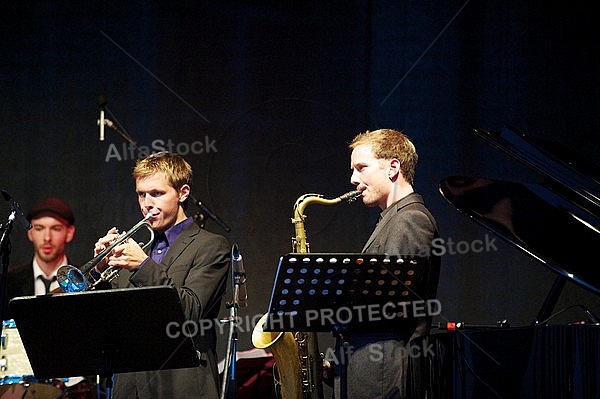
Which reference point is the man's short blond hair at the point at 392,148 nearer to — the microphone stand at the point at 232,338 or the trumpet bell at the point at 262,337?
the microphone stand at the point at 232,338

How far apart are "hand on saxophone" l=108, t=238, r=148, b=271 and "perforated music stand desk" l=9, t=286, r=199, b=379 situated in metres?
0.43

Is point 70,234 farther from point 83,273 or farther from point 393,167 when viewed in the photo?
point 393,167

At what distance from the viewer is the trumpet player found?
3525 mm

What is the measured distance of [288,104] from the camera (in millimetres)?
5797

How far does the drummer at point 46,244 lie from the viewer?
5.52 m

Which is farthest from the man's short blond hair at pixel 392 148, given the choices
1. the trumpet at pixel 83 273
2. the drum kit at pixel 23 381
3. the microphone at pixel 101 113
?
the drum kit at pixel 23 381

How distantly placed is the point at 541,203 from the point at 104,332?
200cm

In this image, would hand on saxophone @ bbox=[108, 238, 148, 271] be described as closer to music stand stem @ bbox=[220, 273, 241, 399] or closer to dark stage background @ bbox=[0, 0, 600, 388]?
music stand stem @ bbox=[220, 273, 241, 399]

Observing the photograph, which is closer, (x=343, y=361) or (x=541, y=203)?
(x=343, y=361)

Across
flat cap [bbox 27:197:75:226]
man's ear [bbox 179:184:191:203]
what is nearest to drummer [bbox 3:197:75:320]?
flat cap [bbox 27:197:75:226]

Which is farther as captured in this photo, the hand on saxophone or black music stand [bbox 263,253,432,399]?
the hand on saxophone

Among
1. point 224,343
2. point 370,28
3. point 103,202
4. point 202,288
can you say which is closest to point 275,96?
point 370,28

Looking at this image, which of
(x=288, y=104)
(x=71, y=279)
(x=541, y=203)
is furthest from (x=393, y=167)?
(x=288, y=104)

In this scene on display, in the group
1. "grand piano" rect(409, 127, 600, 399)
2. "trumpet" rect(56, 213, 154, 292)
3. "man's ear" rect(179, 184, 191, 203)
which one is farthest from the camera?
"man's ear" rect(179, 184, 191, 203)
